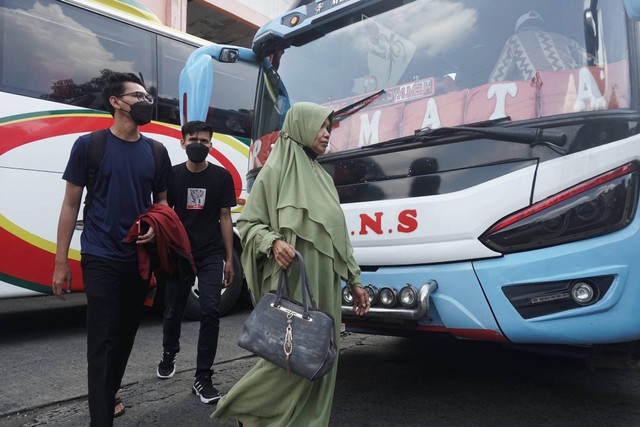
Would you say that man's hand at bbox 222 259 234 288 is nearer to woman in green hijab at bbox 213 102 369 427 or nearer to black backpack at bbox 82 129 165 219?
woman in green hijab at bbox 213 102 369 427

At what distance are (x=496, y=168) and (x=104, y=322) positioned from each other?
1949 millimetres

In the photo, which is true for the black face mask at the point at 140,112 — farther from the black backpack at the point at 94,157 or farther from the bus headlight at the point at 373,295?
the bus headlight at the point at 373,295

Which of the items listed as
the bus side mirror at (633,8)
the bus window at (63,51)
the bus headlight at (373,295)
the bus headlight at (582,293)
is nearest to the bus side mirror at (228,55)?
the bus window at (63,51)

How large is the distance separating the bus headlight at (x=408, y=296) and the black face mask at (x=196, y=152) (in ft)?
5.01

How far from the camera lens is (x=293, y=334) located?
2.06 metres

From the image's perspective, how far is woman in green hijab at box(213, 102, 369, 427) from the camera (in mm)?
2262

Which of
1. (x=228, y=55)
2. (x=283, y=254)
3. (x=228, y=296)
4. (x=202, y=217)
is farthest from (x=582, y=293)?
(x=228, y=296)

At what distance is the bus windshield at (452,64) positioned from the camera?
2.56 m

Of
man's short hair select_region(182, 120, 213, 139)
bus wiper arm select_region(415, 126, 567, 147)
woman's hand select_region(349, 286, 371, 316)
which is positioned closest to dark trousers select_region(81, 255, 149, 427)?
woman's hand select_region(349, 286, 371, 316)

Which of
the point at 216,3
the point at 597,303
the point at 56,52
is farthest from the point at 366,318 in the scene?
the point at 216,3

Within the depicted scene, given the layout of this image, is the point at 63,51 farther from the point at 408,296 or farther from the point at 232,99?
the point at 408,296

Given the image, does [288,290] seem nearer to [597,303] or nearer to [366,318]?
[366,318]

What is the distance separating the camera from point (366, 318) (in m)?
2.96

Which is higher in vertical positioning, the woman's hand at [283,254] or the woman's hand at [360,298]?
the woman's hand at [283,254]
